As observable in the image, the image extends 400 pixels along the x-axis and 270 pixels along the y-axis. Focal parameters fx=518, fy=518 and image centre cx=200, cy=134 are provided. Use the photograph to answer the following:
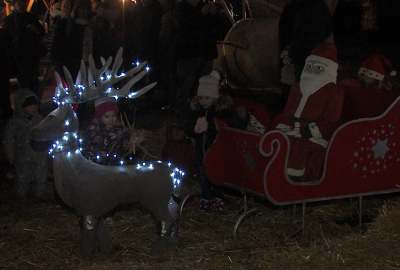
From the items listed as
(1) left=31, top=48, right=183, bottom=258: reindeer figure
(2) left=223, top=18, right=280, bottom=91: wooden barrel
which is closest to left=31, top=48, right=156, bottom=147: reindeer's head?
(1) left=31, top=48, right=183, bottom=258: reindeer figure

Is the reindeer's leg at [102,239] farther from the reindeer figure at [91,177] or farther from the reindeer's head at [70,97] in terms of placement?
the reindeer's head at [70,97]

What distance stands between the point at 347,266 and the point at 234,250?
0.97 m

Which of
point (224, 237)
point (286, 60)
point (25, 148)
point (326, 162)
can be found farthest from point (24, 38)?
point (326, 162)

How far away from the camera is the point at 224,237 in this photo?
4.75 m

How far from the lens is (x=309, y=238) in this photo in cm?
464

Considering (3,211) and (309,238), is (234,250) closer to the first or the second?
(309,238)

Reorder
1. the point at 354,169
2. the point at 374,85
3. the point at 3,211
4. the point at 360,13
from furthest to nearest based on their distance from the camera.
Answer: the point at 360,13 → the point at 374,85 → the point at 3,211 → the point at 354,169

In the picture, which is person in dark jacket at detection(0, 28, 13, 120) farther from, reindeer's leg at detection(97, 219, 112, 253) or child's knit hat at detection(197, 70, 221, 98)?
reindeer's leg at detection(97, 219, 112, 253)

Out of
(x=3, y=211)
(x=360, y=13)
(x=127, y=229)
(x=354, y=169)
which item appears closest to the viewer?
(x=354, y=169)

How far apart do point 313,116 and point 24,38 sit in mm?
5712

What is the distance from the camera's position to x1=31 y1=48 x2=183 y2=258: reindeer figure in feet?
13.1

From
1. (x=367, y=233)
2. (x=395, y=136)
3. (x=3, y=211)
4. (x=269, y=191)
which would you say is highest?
(x=395, y=136)

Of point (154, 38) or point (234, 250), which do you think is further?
point (154, 38)

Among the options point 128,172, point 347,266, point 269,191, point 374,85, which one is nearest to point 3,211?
point 128,172
